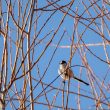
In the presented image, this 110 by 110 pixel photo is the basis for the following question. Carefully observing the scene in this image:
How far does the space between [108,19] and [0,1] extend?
0.71 m

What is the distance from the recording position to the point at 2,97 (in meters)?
1.38

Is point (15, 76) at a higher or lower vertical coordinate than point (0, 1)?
lower

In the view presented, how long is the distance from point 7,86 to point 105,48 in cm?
90

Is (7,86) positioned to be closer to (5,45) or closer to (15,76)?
(15,76)

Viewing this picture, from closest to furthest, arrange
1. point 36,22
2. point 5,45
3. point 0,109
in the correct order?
point 0,109 < point 5,45 < point 36,22

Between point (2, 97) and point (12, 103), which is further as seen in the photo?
point (12, 103)

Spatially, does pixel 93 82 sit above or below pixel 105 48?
below

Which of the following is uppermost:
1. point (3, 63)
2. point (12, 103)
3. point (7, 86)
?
point (3, 63)

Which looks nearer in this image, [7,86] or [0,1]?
[7,86]

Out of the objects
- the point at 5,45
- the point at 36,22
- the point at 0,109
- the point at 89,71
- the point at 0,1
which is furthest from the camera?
the point at 89,71

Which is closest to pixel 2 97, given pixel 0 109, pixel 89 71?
pixel 0 109

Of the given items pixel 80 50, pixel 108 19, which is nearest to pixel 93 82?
pixel 80 50

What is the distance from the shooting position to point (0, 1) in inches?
69.1

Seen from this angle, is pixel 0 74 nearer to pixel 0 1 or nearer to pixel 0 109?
pixel 0 109
